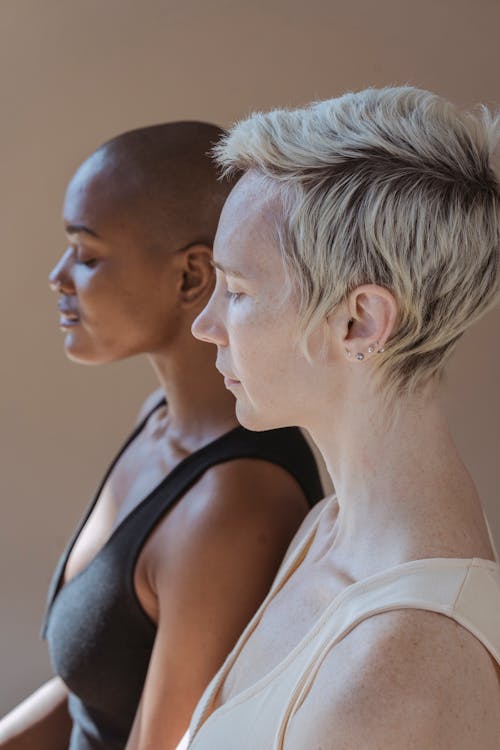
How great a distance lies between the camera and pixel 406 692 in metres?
0.82

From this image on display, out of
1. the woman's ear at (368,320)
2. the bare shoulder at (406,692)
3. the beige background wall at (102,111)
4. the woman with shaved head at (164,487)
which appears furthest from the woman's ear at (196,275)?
the beige background wall at (102,111)

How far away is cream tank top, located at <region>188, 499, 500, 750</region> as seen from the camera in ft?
2.84

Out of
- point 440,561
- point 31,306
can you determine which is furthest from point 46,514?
point 440,561

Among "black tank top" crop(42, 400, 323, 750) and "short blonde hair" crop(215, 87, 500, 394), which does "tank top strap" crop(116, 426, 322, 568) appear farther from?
"short blonde hair" crop(215, 87, 500, 394)

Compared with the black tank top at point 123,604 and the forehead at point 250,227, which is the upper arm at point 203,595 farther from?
the forehead at point 250,227

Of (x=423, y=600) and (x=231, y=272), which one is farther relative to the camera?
(x=231, y=272)

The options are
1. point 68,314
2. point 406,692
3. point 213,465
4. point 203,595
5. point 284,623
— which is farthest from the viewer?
point 68,314

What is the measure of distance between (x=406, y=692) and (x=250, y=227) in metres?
0.44

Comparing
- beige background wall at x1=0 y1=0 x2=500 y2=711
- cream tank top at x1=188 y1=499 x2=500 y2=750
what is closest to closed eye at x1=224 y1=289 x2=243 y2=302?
cream tank top at x1=188 y1=499 x2=500 y2=750

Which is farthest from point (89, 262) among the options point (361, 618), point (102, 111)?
point (102, 111)

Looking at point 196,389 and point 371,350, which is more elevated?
point 371,350

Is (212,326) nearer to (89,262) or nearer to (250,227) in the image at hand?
(250,227)

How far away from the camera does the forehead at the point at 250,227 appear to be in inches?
37.8

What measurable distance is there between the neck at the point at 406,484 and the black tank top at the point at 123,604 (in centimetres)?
41
